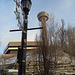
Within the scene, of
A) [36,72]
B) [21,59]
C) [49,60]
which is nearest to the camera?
[21,59]

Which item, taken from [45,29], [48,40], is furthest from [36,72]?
[45,29]

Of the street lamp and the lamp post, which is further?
the street lamp

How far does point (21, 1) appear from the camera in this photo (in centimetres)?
346

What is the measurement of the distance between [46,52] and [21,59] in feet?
17.5

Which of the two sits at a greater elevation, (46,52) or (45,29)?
(45,29)

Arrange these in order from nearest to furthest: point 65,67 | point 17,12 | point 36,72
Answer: point 17,12, point 36,72, point 65,67

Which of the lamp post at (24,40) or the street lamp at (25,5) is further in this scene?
the street lamp at (25,5)

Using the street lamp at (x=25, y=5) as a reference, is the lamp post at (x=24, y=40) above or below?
below

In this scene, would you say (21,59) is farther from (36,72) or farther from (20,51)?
(36,72)

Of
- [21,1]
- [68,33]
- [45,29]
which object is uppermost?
[68,33]

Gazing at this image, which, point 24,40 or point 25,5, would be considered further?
point 25,5

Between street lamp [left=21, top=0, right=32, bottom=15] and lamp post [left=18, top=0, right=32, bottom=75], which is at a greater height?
street lamp [left=21, top=0, right=32, bottom=15]

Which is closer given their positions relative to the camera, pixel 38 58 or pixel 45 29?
pixel 38 58

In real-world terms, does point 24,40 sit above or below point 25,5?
below
